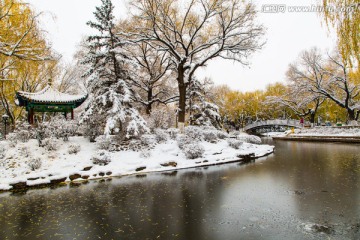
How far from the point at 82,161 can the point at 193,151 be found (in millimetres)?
6211

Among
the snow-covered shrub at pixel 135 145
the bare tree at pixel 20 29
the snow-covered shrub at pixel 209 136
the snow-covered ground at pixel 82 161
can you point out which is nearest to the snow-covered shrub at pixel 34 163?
the snow-covered ground at pixel 82 161

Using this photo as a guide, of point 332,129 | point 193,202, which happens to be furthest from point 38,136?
point 332,129

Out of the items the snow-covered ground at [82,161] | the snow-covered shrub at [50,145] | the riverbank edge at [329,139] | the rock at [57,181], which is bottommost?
the riverbank edge at [329,139]

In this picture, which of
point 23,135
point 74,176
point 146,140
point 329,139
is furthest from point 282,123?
point 23,135

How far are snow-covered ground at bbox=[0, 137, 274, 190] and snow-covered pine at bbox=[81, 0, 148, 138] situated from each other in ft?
5.37

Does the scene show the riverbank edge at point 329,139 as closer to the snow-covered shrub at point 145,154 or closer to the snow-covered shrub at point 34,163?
the snow-covered shrub at point 145,154


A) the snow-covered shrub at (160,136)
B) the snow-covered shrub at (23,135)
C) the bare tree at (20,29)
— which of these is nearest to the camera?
the bare tree at (20,29)

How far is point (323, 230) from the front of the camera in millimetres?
4516

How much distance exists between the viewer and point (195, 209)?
6016 millimetres

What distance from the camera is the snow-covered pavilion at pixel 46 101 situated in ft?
48.7

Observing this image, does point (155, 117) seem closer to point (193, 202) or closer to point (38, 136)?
point (38, 136)

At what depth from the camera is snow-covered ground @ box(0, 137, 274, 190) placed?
10108 millimetres

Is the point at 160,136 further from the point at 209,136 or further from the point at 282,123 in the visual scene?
the point at 282,123

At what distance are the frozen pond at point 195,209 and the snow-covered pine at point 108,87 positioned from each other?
5115mm
